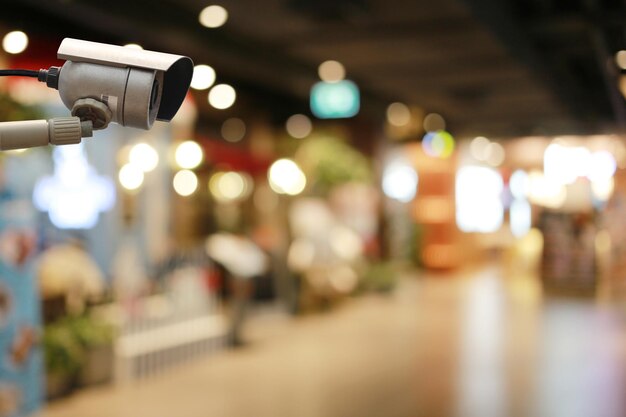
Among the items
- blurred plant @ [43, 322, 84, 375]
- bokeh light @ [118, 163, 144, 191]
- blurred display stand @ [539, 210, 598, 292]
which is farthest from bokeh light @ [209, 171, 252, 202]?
blurred plant @ [43, 322, 84, 375]

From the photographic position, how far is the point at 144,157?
7500 mm

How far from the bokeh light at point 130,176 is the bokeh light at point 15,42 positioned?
1.63 meters

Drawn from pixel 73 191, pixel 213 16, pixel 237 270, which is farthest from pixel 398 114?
pixel 73 191

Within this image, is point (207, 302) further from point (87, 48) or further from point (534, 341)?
point (87, 48)

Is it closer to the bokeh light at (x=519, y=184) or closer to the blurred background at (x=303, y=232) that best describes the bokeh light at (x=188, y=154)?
the blurred background at (x=303, y=232)

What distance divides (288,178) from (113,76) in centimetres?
893

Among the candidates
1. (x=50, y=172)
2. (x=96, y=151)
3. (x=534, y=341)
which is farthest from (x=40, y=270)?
(x=534, y=341)

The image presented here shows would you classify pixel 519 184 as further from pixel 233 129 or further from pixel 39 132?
pixel 39 132

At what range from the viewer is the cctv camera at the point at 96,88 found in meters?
1.89

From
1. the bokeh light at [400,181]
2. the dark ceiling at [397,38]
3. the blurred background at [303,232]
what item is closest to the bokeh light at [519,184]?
the blurred background at [303,232]

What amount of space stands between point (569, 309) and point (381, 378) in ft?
15.7

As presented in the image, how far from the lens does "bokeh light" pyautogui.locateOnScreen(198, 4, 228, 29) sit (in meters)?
5.88

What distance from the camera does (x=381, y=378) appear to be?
19.0ft

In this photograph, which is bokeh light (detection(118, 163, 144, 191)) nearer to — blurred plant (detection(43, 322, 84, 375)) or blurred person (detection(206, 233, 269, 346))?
blurred person (detection(206, 233, 269, 346))
